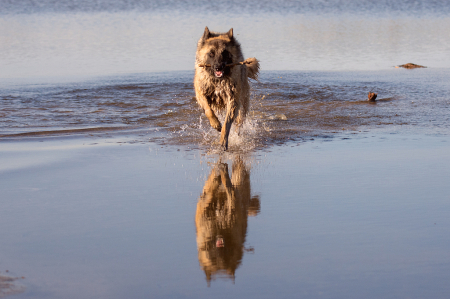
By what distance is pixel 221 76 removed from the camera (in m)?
6.96

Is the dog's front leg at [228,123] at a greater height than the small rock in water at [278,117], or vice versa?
the dog's front leg at [228,123]

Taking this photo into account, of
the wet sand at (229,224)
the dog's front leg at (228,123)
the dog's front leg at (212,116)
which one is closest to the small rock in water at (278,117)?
the dog's front leg at (212,116)

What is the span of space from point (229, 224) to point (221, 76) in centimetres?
330

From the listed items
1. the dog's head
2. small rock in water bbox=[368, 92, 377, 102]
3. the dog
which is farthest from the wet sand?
small rock in water bbox=[368, 92, 377, 102]

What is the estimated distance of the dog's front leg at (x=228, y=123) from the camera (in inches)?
277

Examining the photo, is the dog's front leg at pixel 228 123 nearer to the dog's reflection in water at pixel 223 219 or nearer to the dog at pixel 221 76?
the dog at pixel 221 76

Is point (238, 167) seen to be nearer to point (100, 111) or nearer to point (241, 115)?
point (241, 115)

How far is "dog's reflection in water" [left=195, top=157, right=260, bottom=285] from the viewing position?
11.0 feet

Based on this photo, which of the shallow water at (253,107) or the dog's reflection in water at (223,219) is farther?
the shallow water at (253,107)

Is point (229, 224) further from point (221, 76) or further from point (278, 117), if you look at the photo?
point (278, 117)

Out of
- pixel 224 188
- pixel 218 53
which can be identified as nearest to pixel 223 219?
pixel 224 188

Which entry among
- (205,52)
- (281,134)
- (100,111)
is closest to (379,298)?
(205,52)

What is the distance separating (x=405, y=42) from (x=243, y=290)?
2101 cm

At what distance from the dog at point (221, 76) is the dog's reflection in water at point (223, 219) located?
1.62m
